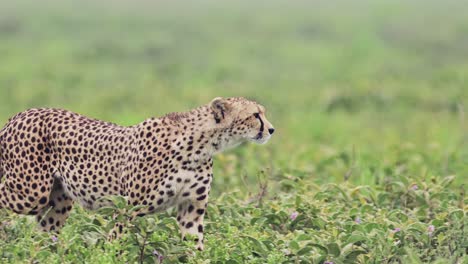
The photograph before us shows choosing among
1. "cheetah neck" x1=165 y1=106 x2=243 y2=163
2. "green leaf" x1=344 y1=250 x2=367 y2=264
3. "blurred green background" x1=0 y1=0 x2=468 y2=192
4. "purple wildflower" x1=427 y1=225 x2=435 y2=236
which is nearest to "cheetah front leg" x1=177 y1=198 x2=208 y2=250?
"cheetah neck" x1=165 y1=106 x2=243 y2=163

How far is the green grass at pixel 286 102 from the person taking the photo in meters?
5.28

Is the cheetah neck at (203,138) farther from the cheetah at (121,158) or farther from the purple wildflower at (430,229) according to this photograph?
the purple wildflower at (430,229)

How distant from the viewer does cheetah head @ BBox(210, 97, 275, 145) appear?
5.37m

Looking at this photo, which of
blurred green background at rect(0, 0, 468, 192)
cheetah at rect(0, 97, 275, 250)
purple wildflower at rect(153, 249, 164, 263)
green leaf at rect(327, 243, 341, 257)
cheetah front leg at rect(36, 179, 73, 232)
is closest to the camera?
purple wildflower at rect(153, 249, 164, 263)

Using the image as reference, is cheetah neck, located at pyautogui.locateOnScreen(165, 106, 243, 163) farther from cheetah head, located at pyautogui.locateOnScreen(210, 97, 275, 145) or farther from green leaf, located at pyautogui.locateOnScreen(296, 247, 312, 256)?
green leaf, located at pyautogui.locateOnScreen(296, 247, 312, 256)

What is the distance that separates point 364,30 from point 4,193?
42.6 feet

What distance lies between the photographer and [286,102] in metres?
12.8

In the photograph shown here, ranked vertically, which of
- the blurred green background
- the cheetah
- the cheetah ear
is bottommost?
the blurred green background


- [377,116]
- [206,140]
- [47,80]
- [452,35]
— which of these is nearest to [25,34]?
[47,80]

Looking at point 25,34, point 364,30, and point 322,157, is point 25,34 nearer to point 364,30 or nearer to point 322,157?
point 364,30

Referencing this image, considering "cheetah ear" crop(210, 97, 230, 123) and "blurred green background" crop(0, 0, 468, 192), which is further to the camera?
"blurred green background" crop(0, 0, 468, 192)

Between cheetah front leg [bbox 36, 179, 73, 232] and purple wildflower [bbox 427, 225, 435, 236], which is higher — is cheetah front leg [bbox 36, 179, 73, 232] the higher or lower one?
the higher one

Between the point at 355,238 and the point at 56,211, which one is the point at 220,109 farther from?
→ the point at 56,211

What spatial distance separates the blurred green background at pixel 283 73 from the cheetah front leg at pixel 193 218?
1.52 meters
